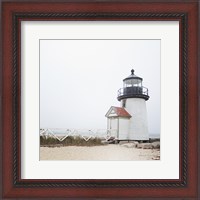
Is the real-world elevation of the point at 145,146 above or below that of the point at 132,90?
below

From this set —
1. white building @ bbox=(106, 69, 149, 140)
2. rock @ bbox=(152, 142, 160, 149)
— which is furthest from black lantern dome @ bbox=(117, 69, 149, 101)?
rock @ bbox=(152, 142, 160, 149)

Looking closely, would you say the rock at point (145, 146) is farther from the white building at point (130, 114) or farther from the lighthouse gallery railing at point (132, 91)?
the lighthouse gallery railing at point (132, 91)

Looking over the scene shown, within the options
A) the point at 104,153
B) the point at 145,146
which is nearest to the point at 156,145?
the point at 145,146

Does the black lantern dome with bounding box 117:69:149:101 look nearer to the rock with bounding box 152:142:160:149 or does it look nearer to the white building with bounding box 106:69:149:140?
the white building with bounding box 106:69:149:140

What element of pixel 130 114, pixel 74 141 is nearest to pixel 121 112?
pixel 130 114

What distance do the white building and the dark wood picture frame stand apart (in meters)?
0.09

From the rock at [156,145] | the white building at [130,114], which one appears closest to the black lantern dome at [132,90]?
the white building at [130,114]

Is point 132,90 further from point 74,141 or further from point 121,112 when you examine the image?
point 74,141

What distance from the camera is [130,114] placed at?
0.85 metres

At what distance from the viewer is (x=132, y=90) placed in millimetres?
843

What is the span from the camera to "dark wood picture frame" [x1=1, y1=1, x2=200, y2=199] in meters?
0.84
